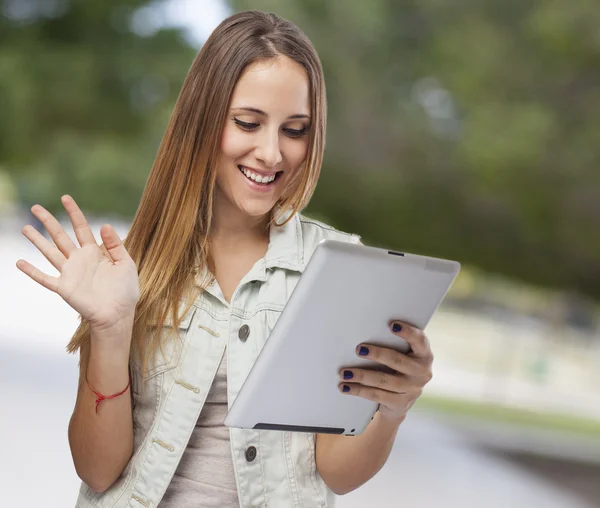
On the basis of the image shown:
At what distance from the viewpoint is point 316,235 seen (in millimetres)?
1467

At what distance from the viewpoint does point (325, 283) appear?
1166 mm

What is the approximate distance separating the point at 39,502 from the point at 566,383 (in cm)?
942

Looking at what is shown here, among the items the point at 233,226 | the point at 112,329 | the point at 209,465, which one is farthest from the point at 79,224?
the point at 209,465

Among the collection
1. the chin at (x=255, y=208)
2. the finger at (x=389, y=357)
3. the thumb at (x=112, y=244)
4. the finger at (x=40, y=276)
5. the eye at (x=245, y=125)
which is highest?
the eye at (x=245, y=125)

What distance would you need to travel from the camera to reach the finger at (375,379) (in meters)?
1.25

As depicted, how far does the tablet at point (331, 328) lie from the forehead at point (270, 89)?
0.82 feet

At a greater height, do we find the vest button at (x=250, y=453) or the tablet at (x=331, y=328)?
the tablet at (x=331, y=328)

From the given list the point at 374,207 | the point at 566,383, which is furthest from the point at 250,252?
the point at 566,383

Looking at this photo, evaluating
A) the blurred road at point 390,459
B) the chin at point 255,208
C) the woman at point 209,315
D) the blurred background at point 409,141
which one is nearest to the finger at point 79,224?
the woman at point 209,315

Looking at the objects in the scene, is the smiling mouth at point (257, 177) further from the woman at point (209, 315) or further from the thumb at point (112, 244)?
the thumb at point (112, 244)

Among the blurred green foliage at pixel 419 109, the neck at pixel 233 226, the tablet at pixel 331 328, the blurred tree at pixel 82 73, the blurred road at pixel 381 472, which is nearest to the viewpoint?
Answer: the tablet at pixel 331 328

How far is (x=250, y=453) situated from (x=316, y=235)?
35cm

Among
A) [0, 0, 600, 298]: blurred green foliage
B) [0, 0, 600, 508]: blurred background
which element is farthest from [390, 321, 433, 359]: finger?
[0, 0, 600, 298]: blurred green foliage

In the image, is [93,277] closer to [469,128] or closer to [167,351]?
[167,351]
